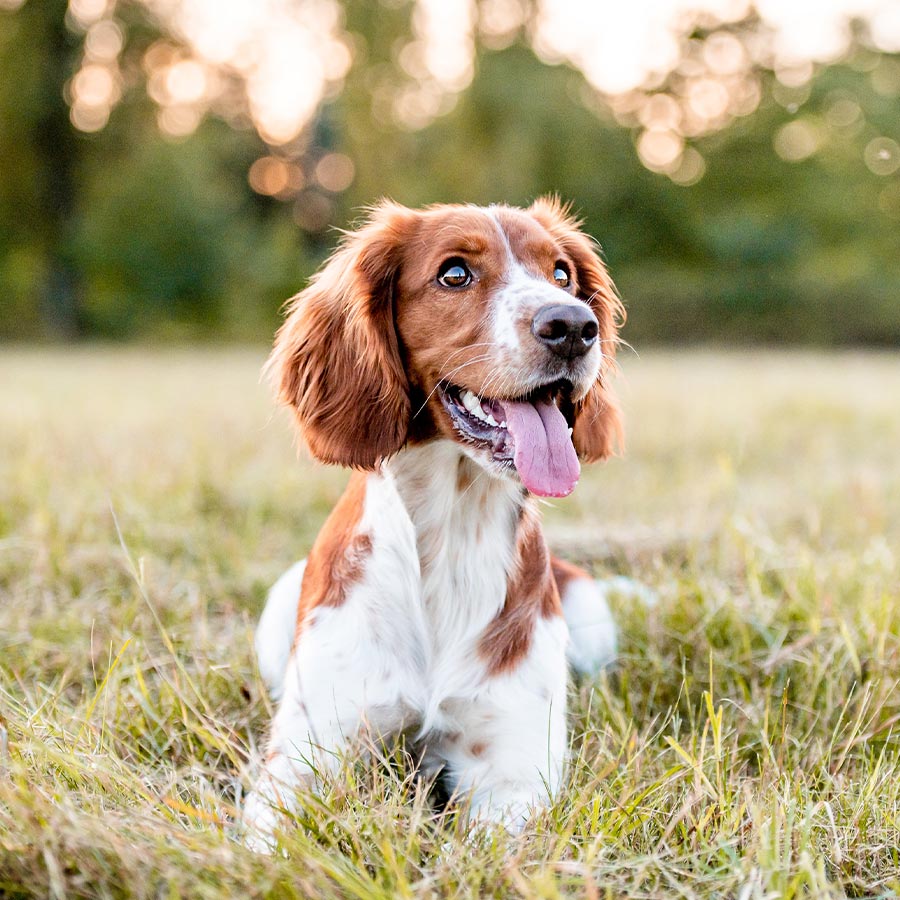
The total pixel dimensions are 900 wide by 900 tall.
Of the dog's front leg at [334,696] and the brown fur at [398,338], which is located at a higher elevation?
the brown fur at [398,338]

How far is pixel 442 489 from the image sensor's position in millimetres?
2621

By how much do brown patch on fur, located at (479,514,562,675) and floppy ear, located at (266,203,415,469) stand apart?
0.44 meters

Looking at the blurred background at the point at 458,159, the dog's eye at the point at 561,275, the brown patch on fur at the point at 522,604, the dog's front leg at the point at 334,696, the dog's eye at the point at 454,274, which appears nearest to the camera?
the dog's front leg at the point at 334,696

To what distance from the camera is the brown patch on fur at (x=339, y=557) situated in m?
2.56

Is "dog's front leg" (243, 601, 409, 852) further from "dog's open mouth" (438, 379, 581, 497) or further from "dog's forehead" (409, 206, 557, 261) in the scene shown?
"dog's forehead" (409, 206, 557, 261)

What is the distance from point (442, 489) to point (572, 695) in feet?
2.25

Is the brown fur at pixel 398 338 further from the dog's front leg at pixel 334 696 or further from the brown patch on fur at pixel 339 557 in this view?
the dog's front leg at pixel 334 696

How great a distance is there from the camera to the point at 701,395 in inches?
389

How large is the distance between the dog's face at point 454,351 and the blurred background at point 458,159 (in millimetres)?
20337

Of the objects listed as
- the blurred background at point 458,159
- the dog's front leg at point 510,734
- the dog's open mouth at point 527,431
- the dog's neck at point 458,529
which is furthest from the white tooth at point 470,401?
the blurred background at point 458,159

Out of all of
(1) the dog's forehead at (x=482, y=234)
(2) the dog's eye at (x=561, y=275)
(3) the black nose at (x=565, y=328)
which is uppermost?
(1) the dog's forehead at (x=482, y=234)

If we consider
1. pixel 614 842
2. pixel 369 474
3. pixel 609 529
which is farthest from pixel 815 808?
pixel 609 529

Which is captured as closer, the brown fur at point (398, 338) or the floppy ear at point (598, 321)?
the brown fur at point (398, 338)

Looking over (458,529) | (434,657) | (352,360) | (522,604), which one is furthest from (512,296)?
(434,657)
